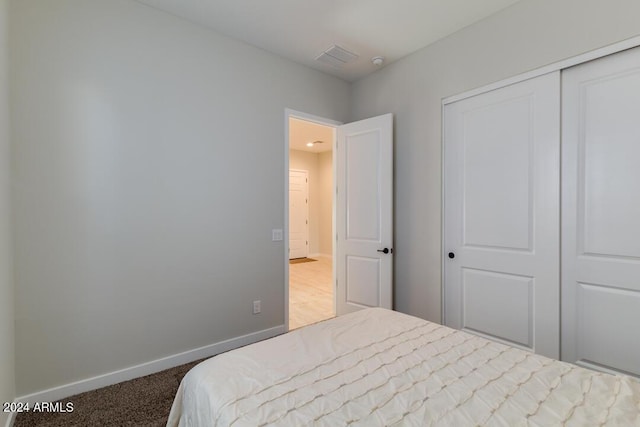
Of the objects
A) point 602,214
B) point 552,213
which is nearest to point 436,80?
point 552,213

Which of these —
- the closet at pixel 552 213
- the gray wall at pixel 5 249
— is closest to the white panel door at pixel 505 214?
the closet at pixel 552 213

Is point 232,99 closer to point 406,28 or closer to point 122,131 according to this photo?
point 122,131

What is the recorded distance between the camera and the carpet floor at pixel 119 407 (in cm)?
172

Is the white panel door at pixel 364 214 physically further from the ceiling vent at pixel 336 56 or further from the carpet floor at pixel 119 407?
the carpet floor at pixel 119 407

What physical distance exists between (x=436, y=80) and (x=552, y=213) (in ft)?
4.94

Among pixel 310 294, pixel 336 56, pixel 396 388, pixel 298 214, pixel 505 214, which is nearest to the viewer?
pixel 396 388

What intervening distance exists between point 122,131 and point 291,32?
5.27 feet

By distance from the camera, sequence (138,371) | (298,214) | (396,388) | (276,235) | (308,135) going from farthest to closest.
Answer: (298,214)
(308,135)
(276,235)
(138,371)
(396,388)

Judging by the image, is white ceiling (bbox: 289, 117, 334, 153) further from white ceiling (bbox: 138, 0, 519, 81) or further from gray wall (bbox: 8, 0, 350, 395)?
gray wall (bbox: 8, 0, 350, 395)

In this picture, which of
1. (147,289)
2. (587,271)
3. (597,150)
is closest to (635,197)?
(597,150)

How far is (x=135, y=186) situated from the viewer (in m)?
2.18

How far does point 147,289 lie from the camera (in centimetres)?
224

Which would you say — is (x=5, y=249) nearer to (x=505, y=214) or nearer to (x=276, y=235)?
(x=276, y=235)

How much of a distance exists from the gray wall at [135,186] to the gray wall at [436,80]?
1.21 metres
